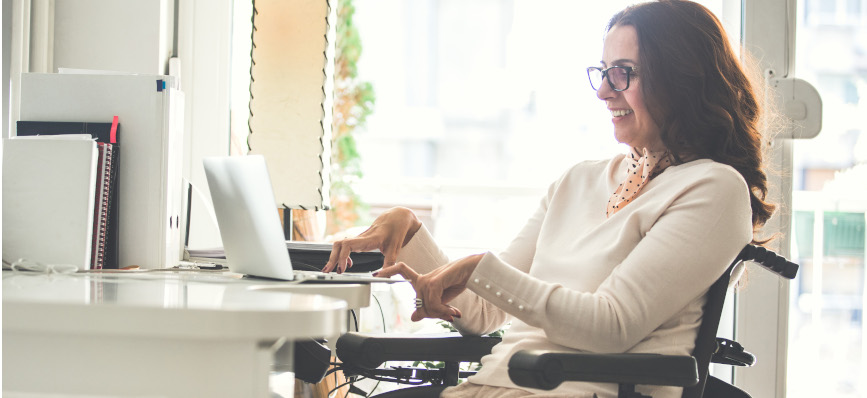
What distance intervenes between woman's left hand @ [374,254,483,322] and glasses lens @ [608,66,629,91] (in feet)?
1.36

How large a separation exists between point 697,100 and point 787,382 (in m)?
1.45

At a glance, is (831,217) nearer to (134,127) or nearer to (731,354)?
(731,354)

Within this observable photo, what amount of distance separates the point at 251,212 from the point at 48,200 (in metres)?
0.38

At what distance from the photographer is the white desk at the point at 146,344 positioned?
0.79m

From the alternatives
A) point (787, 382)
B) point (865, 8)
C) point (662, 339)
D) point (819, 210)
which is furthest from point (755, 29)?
point (662, 339)

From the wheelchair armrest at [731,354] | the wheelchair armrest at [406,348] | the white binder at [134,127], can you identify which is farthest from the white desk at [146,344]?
the wheelchair armrest at [731,354]

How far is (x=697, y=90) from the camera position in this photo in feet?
4.46

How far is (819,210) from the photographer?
253 cm

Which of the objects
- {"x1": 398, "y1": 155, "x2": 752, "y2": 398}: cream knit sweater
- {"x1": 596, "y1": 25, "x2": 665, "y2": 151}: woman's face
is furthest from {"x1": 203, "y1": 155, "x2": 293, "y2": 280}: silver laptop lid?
{"x1": 596, "y1": 25, "x2": 665, "y2": 151}: woman's face

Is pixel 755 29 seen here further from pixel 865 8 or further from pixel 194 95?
pixel 194 95

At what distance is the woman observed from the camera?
1.23 metres

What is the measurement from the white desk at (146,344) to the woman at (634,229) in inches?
20.7

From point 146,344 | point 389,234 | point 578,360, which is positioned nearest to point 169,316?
point 146,344

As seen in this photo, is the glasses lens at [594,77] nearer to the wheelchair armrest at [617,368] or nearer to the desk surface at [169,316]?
the wheelchair armrest at [617,368]
